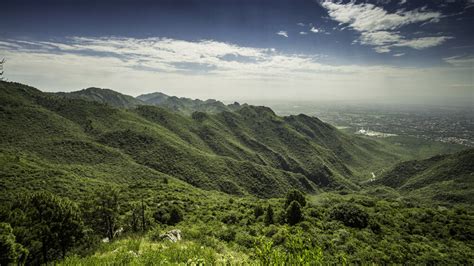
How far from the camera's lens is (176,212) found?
4469 cm

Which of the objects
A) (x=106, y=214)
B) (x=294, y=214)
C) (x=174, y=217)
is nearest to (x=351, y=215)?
(x=294, y=214)

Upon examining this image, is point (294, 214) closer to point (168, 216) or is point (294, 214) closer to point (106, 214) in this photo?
point (168, 216)

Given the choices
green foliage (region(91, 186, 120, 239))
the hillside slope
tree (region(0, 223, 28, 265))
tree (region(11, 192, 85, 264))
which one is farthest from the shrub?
the hillside slope

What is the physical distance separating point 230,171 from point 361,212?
12556cm

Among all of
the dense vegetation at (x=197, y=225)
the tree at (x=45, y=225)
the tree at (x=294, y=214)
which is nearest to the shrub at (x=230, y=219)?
the dense vegetation at (x=197, y=225)

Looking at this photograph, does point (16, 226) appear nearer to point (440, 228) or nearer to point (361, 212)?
point (361, 212)

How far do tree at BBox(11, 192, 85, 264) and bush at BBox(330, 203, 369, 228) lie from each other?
36537 millimetres

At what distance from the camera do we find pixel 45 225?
70.5 feet

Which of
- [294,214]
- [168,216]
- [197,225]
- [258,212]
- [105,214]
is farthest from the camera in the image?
[258,212]

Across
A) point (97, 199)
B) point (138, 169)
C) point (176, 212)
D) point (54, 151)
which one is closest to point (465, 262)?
point (176, 212)

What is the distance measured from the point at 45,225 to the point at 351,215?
40.1 m

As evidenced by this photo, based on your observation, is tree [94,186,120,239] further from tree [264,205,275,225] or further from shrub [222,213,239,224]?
tree [264,205,275,225]

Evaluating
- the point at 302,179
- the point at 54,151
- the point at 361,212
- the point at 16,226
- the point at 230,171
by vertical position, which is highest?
the point at 16,226

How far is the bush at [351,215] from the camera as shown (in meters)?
36.7
